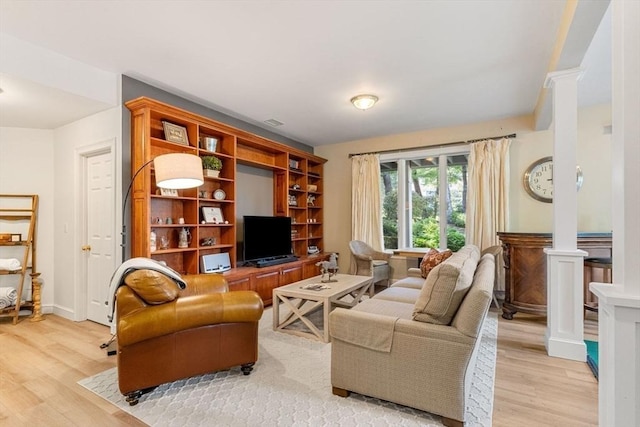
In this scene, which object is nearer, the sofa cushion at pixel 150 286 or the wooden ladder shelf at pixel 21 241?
the sofa cushion at pixel 150 286

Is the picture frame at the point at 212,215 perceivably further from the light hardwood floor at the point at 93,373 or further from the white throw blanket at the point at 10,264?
the white throw blanket at the point at 10,264

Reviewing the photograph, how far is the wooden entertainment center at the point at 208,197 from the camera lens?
3250 mm

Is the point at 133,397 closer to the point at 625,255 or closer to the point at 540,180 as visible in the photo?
the point at 625,255

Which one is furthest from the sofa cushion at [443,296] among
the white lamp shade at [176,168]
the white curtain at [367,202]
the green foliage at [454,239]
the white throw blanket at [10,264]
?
the white throw blanket at [10,264]

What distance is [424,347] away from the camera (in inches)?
73.9

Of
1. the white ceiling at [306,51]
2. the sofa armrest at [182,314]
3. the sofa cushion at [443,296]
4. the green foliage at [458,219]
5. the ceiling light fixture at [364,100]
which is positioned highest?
the white ceiling at [306,51]

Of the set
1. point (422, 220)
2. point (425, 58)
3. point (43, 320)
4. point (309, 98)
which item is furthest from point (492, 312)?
point (43, 320)

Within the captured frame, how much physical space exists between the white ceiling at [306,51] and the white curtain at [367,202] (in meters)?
1.53

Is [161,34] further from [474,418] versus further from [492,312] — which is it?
[492,312]

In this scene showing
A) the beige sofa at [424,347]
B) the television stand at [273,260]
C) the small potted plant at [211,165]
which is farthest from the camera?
the television stand at [273,260]

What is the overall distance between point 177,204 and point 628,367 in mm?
3965

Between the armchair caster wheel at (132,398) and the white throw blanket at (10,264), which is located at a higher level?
the white throw blanket at (10,264)

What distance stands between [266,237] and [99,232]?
2.06 meters

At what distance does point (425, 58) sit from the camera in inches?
116
